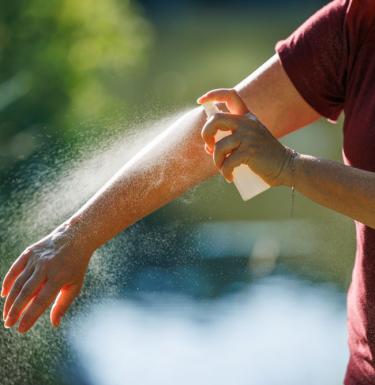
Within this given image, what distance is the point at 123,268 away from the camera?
2.14 meters

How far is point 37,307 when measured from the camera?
4.02ft

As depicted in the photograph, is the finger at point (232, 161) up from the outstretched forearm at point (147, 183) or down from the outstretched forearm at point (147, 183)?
up

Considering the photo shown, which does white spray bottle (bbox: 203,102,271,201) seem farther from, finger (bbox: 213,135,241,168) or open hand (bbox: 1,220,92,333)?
open hand (bbox: 1,220,92,333)

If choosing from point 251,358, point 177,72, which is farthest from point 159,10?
point 251,358

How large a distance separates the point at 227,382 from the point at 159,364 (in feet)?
0.78

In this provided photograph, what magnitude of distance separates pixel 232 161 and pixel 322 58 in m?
0.32

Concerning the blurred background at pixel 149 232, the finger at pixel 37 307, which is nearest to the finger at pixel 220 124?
the finger at pixel 37 307

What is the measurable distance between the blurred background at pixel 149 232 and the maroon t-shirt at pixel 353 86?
51cm

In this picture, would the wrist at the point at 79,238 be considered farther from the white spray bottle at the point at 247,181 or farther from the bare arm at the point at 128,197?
the white spray bottle at the point at 247,181

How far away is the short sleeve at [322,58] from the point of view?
1296mm

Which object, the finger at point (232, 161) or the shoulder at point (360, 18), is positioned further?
the shoulder at point (360, 18)

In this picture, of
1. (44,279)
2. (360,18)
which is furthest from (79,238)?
(360,18)

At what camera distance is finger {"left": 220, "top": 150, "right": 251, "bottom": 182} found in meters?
1.12

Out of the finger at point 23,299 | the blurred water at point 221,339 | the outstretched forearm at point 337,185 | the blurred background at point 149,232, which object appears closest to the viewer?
the outstretched forearm at point 337,185
